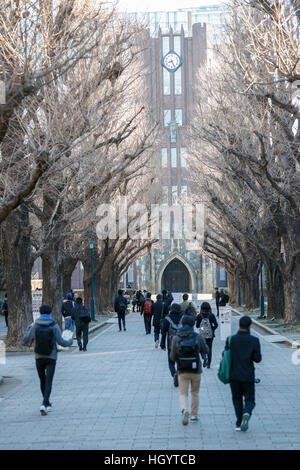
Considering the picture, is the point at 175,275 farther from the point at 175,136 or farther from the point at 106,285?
the point at 106,285

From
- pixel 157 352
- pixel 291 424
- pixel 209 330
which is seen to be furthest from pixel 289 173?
Result: pixel 291 424

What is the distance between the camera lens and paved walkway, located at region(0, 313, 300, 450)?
28.1 ft

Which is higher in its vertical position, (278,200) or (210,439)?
(278,200)

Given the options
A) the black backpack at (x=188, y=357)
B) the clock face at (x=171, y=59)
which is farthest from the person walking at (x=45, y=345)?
Result: the clock face at (x=171, y=59)

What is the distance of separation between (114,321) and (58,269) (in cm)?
1310

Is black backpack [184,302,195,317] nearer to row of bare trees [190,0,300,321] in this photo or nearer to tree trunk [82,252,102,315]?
row of bare trees [190,0,300,321]

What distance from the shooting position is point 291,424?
948cm

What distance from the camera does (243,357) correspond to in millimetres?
9016

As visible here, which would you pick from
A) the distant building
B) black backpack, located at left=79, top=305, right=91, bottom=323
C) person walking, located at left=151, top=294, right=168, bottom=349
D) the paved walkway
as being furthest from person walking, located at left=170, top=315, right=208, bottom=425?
the distant building

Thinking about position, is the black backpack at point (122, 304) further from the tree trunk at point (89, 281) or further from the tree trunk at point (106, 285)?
the tree trunk at point (106, 285)

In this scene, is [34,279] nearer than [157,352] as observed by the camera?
No

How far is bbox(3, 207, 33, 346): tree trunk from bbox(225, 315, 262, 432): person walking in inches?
518

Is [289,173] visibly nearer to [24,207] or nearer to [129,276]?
[24,207]

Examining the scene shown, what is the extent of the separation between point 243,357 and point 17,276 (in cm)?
1352
